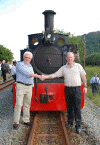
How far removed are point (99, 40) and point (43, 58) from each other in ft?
217

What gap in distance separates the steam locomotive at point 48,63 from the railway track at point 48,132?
1.05 ft

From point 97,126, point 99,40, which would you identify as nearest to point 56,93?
point 97,126

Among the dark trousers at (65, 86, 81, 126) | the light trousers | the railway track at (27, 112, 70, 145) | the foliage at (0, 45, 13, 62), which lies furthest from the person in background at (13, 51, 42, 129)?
the foliage at (0, 45, 13, 62)

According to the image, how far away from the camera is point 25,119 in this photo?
3867 millimetres

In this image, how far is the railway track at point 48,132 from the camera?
3113 millimetres

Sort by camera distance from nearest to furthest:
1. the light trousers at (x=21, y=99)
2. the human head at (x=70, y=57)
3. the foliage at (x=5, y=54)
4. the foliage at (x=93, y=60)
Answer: the human head at (x=70, y=57)
the light trousers at (x=21, y=99)
the foliage at (x=93, y=60)
the foliage at (x=5, y=54)

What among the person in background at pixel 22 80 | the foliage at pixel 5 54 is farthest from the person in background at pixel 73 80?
the foliage at pixel 5 54

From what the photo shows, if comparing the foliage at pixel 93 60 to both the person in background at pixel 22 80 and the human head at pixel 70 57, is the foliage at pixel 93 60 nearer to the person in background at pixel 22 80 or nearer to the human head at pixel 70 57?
the human head at pixel 70 57

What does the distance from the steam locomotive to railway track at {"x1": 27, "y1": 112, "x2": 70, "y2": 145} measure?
32 cm

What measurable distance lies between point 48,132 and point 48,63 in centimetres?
199

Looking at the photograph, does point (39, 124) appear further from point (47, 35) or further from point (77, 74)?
point (47, 35)

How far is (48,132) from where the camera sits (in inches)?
139

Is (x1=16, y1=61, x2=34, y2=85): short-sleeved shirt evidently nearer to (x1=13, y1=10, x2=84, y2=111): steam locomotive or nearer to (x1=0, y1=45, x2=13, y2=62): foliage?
(x1=13, y1=10, x2=84, y2=111): steam locomotive

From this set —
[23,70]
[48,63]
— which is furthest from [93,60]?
[23,70]
